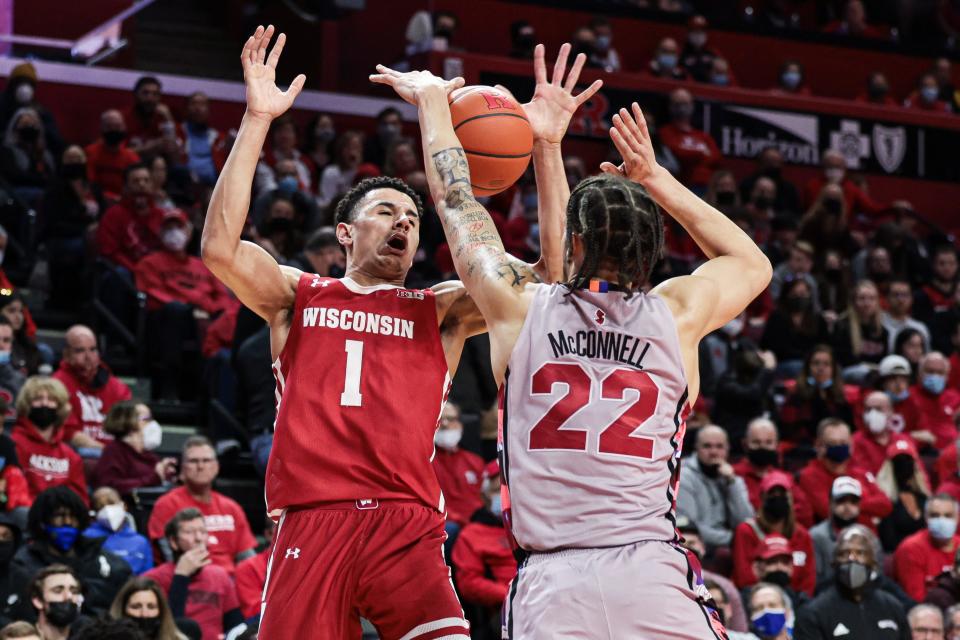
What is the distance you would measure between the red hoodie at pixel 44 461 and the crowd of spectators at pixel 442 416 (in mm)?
14

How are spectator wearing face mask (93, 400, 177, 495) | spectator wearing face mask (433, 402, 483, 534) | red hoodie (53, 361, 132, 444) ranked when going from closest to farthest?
spectator wearing face mask (93, 400, 177, 495) → spectator wearing face mask (433, 402, 483, 534) → red hoodie (53, 361, 132, 444)

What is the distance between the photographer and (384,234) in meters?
5.45

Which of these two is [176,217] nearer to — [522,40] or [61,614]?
[61,614]

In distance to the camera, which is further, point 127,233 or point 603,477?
point 127,233

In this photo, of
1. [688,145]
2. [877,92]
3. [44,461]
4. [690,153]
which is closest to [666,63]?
[688,145]

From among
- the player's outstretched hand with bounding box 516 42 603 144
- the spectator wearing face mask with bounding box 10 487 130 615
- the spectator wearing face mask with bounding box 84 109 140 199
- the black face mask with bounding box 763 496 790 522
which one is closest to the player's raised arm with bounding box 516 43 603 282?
the player's outstretched hand with bounding box 516 42 603 144

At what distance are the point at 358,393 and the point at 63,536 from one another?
13.8ft

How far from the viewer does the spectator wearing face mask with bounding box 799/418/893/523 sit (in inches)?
452

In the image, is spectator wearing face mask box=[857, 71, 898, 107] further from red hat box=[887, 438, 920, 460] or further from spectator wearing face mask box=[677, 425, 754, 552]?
spectator wearing face mask box=[677, 425, 754, 552]

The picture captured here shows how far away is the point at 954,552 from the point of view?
11023 mm

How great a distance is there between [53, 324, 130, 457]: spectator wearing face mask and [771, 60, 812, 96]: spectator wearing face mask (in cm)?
1023

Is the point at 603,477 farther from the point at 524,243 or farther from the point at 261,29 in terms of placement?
the point at 524,243

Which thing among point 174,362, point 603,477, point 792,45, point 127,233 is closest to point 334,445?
point 603,477

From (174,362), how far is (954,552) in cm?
587
